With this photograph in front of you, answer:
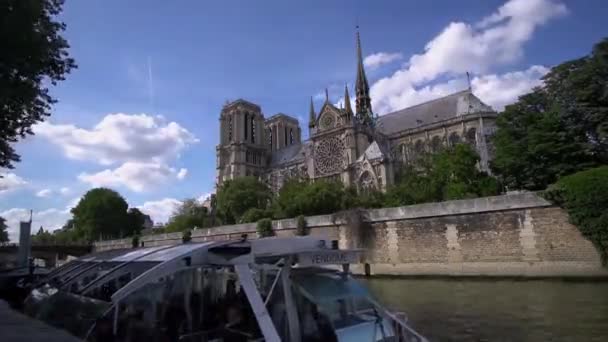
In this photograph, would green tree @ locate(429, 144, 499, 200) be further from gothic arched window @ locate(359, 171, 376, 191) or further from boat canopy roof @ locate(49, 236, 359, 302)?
boat canopy roof @ locate(49, 236, 359, 302)

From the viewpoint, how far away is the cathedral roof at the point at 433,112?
62.2m

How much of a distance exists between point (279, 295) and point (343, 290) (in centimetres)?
91

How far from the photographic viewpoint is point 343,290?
17.5 feet

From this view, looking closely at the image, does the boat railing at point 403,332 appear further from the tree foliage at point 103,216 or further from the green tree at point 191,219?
the tree foliage at point 103,216

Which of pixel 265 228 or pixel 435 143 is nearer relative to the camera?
pixel 265 228

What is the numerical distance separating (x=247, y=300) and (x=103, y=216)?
75118 mm

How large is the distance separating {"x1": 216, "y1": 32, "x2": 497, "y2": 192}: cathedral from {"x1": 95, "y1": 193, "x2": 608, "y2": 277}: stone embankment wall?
994 inches

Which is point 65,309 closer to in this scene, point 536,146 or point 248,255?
point 248,255


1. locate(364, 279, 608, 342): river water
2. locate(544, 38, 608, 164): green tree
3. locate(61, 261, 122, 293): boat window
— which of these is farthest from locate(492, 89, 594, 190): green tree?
locate(61, 261, 122, 293): boat window

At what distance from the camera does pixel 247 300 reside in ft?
18.3

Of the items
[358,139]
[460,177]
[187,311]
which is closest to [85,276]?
[187,311]

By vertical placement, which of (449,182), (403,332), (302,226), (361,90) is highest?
(361,90)

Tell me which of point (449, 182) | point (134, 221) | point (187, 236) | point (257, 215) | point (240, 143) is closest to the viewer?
point (449, 182)

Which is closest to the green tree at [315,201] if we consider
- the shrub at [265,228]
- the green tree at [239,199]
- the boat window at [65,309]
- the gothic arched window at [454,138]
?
the shrub at [265,228]
